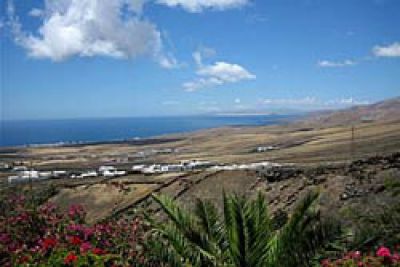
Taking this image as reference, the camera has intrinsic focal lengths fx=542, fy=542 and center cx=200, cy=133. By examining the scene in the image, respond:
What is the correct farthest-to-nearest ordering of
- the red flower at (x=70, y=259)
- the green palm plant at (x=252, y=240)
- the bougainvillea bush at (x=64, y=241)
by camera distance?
the bougainvillea bush at (x=64, y=241) < the red flower at (x=70, y=259) < the green palm plant at (x=252, y=240)

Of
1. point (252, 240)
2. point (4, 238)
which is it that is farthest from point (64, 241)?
point (252, 240)

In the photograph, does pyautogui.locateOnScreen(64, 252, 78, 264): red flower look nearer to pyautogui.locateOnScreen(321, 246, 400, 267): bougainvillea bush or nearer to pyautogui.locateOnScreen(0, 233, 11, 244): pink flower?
pyautogui.locateOnScreen(0, 233, 11, 244): pink flower

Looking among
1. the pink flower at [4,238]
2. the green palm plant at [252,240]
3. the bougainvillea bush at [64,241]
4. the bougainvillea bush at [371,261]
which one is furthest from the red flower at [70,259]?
the bougainvillea bush at [371,261]

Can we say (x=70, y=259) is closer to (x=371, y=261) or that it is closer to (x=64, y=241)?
(x=64, y=241)

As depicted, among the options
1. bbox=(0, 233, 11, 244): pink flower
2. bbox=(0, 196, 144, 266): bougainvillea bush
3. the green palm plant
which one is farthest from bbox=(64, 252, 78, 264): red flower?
bbox=(0, 233, 11, 244): pink flower

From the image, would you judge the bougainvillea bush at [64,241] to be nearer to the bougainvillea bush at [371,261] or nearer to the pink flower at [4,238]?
the pink flower at [4,238]
